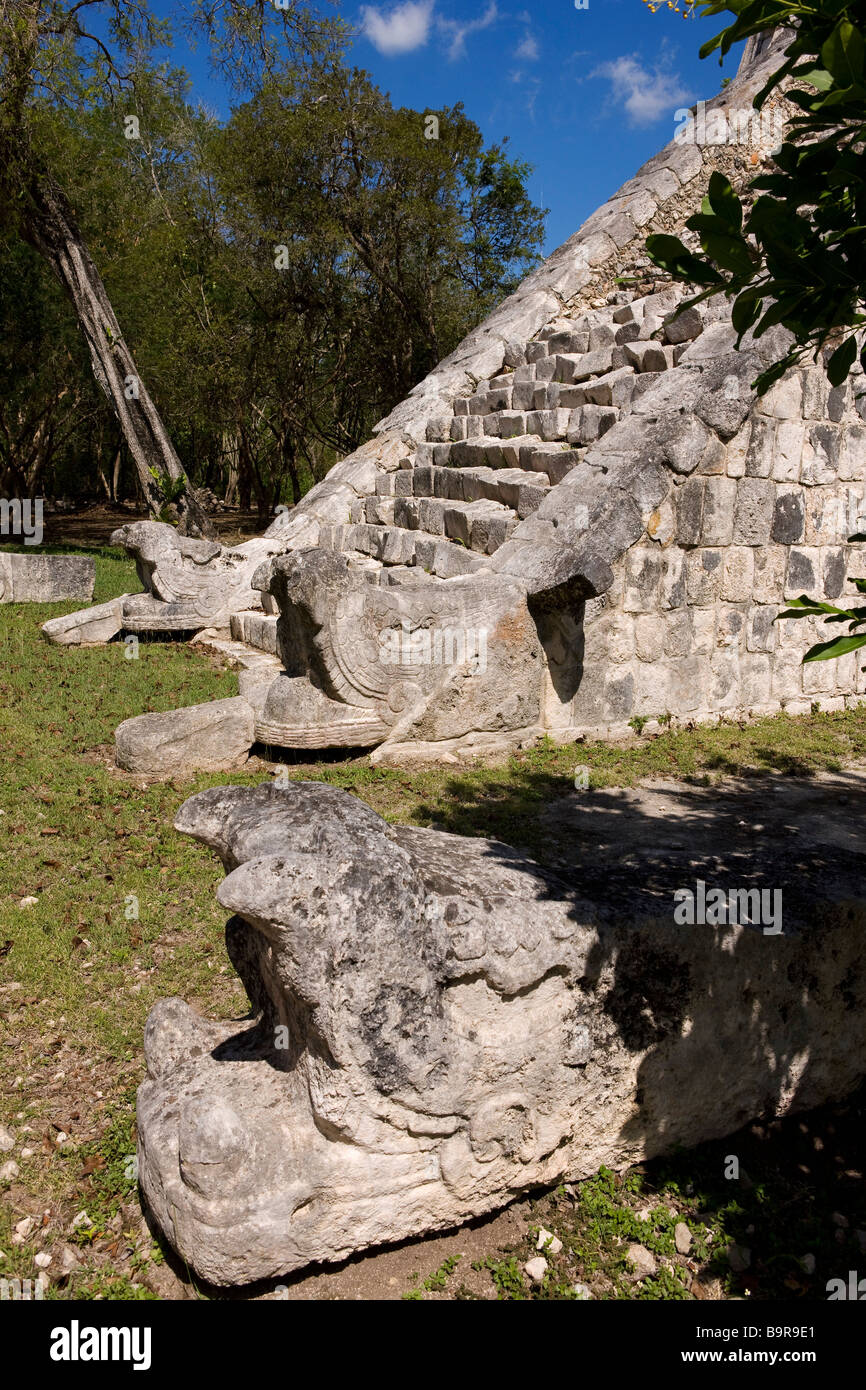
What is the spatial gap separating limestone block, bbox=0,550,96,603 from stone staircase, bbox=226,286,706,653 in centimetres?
282

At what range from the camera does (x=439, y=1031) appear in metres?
2.51

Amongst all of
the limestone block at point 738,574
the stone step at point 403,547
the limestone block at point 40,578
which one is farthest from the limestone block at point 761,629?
the limestone block at point 40,578

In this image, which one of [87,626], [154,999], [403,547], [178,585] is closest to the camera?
[154,999]

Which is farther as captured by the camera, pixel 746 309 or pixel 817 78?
pixel 746 309

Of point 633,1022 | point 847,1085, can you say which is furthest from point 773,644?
point 633,1022

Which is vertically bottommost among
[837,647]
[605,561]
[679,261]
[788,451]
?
[837,647]

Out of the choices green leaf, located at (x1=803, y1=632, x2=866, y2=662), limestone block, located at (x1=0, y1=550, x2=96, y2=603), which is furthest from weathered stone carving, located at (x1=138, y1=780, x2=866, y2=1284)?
limestone block, located at (x1=0, y1=550, x2=96, y2=603)

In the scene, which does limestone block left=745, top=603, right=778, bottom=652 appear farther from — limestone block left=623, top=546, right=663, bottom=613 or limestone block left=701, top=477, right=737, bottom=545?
limestone block left=623, top=546, right=663, bottom=613

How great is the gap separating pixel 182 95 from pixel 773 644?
24809 mm

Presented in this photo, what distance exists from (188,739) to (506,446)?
158 inches

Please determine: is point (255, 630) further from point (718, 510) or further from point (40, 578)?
point (718, 510)

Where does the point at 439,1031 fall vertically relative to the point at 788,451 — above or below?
below

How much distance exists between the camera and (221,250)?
20141 mm

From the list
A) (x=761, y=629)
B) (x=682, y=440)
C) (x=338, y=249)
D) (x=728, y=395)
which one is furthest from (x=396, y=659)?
(x=338, y=249)
